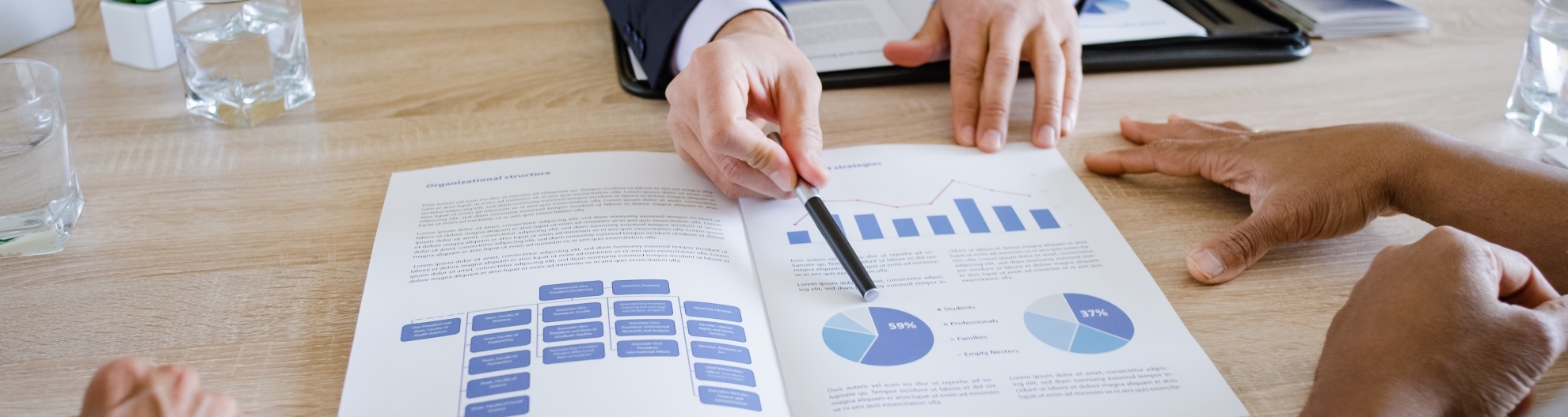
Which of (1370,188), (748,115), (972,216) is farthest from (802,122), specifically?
(1370,188)

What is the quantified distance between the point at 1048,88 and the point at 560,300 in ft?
1.84

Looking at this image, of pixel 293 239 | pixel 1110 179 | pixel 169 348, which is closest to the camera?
pixel 169 348

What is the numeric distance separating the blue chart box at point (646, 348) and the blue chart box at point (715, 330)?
0.02 m

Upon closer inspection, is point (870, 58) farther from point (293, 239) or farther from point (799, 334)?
point (293, 239)

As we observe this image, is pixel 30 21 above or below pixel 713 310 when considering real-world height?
below

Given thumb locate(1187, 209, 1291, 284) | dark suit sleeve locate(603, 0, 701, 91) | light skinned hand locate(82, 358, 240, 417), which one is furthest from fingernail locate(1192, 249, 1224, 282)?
light skinned hand locate(82, 358, 240, 417)

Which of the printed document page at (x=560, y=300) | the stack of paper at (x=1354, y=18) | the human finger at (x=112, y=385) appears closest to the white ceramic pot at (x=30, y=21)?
the printed document page at (x=560, y=300)

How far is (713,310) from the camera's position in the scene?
70cm

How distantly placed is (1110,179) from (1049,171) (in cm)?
6

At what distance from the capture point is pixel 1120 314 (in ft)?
2.34

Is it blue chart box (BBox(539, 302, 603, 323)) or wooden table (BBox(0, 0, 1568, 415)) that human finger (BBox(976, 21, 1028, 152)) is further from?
blue chart box (BBox(539, 302, 603, 323))

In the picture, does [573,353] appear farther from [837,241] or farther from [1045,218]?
[1045,218]

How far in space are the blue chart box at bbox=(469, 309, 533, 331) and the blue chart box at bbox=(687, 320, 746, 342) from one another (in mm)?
112

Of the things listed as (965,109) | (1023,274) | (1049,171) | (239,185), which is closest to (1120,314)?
(1023,274)
